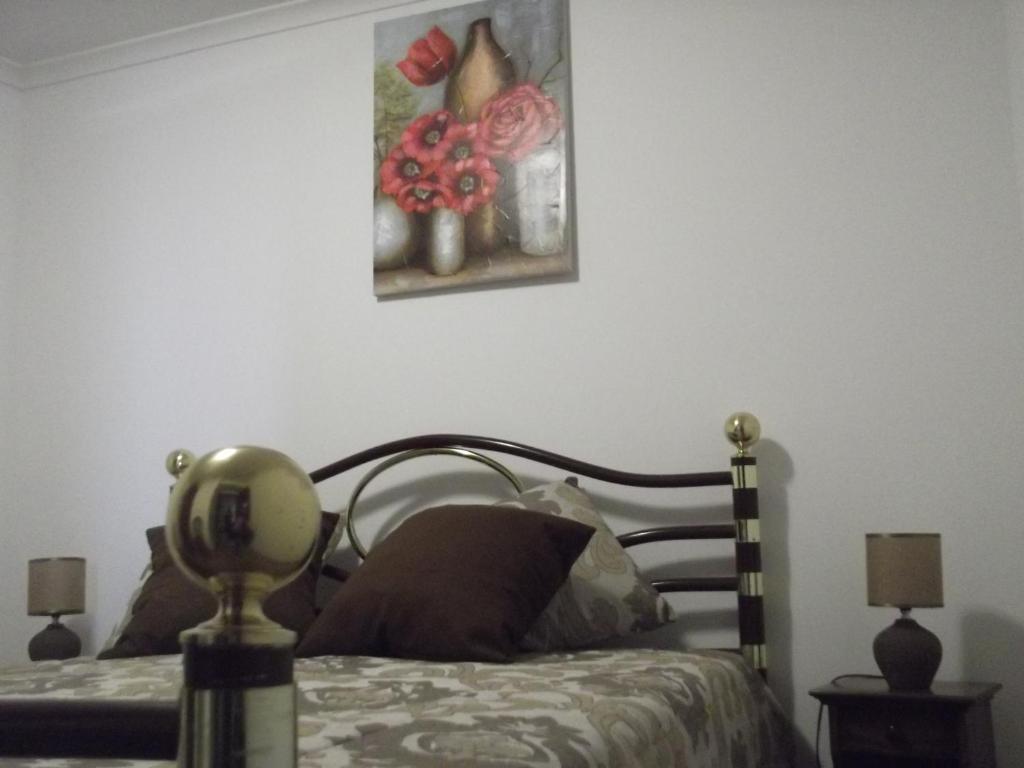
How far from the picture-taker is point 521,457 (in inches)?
111

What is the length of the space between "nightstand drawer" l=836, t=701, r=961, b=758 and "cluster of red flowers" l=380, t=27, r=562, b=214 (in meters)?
1.68

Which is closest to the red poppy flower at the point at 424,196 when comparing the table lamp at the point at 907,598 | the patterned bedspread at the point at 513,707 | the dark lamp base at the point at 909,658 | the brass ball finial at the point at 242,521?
the patterned bedspread at the point at 513,707

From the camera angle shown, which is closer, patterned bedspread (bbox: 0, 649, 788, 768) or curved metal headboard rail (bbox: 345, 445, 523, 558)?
patterned bedspread (bbox: 0, 649, 788, 768)

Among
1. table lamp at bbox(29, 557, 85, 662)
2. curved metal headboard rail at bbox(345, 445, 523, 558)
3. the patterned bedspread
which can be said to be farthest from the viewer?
table lamp at bbox(29, 557, 85, 662)

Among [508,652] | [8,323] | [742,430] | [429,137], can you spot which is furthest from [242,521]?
[8,323]

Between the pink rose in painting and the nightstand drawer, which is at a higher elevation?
the pink rose in painting

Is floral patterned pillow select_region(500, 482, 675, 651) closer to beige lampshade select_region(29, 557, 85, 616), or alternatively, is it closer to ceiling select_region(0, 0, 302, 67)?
beige lampshade select_region(29, 557, 85, 616)

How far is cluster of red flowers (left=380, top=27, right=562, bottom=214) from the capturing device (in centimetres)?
294

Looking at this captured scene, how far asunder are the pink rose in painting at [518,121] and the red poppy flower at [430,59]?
0.21m

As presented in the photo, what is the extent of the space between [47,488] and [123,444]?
1.18 feet

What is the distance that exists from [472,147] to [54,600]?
5.92 feet

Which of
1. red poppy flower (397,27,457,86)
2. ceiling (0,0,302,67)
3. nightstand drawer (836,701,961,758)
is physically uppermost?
ceiling (0,0,302,67)

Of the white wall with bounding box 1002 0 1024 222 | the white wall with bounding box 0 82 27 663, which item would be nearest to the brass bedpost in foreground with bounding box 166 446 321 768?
the white wall with bounding box 1002 0 1024 222

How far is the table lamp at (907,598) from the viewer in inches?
82.8
